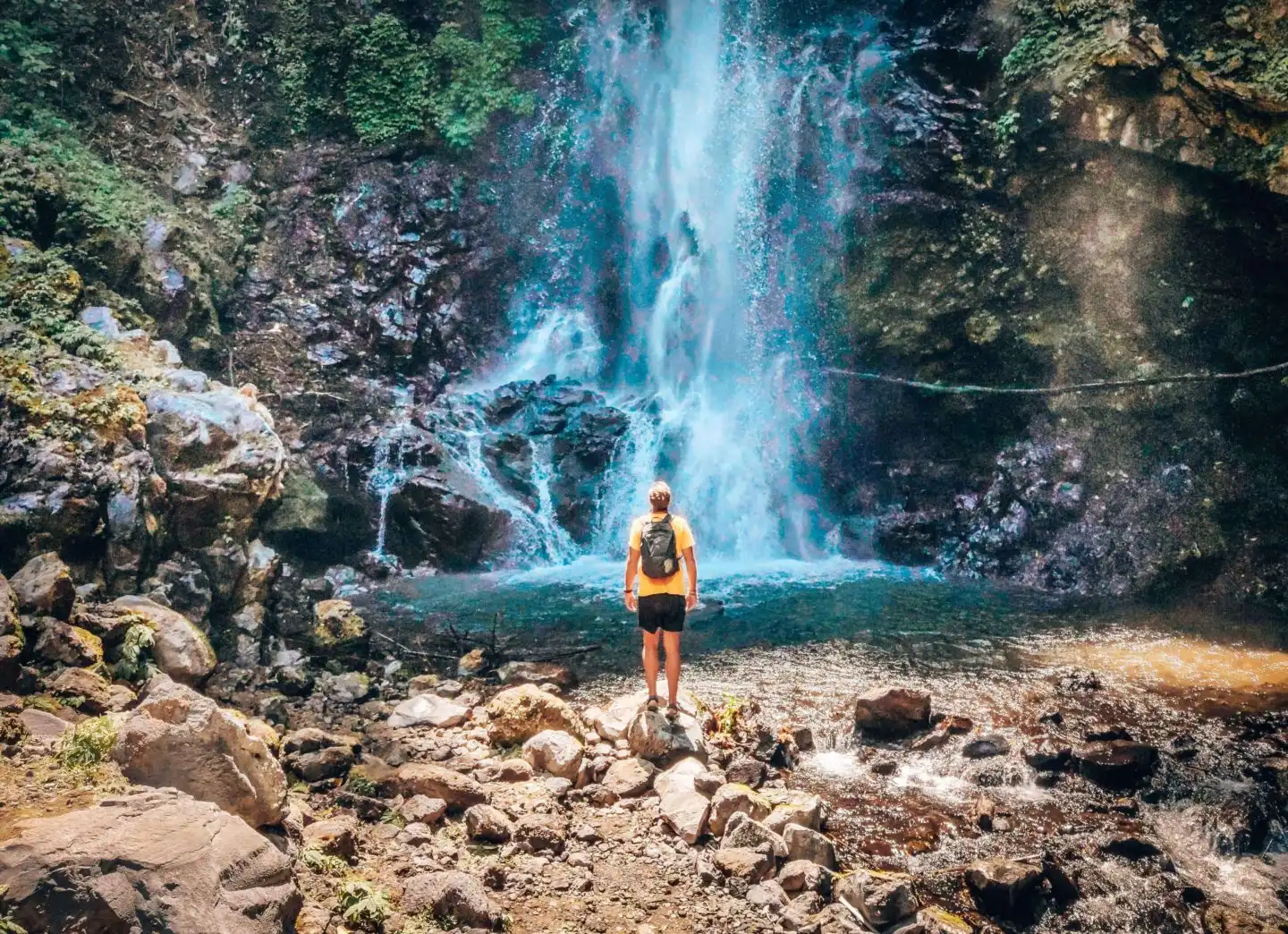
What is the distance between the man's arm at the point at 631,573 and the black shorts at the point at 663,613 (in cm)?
10

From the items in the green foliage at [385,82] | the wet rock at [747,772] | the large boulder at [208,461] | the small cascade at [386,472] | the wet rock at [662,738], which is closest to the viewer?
the wet rock at [747,772]

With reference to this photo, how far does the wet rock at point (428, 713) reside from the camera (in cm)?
646

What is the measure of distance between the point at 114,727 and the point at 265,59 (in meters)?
19.1

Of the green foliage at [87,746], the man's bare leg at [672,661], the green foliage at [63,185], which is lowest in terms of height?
the man's bare leg at [672,661]

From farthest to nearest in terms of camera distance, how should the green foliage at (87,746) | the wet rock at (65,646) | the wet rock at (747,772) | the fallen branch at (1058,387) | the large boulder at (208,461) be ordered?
the fallen branch at (1058,387) < the large boulder at (208,461) < the wet rock at (747,772) < the wet rock at (65,646) < the green foliage at (87,746)

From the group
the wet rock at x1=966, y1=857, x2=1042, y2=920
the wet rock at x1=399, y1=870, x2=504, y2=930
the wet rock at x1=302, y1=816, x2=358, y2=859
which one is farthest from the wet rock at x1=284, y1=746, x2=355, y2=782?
the wet rock at x1=966, y1=857, x2=1042, y2=920

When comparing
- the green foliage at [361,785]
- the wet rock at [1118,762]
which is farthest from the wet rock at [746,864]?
the wet rock at [1118,762]

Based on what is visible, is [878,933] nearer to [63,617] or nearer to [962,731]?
[962,731]

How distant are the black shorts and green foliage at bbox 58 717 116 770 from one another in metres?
3.50

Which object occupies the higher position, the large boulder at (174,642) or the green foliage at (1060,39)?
the green foliage at (1060,39)

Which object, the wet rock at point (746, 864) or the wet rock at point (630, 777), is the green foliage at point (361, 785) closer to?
the wet rock at point (630, 777)

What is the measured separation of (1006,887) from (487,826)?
3.00 meters

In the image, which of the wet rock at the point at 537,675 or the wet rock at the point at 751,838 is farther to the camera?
the wet rock at the point at 537,675

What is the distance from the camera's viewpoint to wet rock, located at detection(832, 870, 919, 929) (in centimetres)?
373
